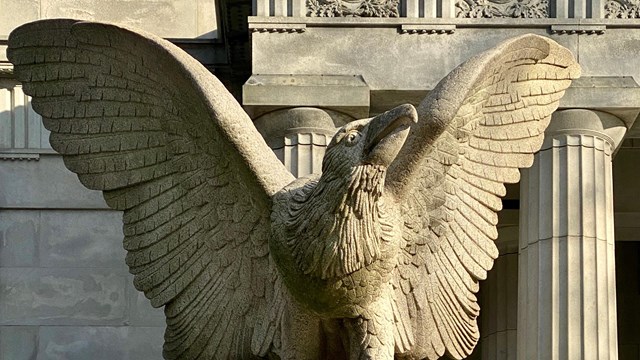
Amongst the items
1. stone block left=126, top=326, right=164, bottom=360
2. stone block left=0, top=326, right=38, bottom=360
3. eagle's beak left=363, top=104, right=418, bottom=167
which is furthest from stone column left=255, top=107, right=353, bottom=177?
eagle's beak left=363, top=104, right=418, bottom=167

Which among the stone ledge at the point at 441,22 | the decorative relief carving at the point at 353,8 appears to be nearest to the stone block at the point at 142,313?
the stone ledge at the point at 441,22

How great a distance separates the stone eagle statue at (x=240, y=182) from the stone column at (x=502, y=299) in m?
9.25

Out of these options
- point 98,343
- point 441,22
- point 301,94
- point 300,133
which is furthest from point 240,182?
point 98,343

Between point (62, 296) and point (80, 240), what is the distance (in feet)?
2.30

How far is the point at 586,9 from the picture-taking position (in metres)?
25.5

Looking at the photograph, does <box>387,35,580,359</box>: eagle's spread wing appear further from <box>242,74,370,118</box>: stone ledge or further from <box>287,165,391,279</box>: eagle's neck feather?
<box>242,74,370,118</box>: stone ledge

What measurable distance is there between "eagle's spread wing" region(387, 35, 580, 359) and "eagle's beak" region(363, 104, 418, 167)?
1005mm

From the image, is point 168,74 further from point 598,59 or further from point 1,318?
point 1,318

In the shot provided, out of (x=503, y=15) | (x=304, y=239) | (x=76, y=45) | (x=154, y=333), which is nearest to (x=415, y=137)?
(x=304, y=239)

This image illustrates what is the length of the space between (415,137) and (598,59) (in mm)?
6410

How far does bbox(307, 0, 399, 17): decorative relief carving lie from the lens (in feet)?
83.3

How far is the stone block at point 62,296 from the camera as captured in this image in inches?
1112

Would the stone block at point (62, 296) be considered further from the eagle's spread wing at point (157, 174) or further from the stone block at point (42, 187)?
the eagle's spread wing at point (157, 174)

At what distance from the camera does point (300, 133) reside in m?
25.0
